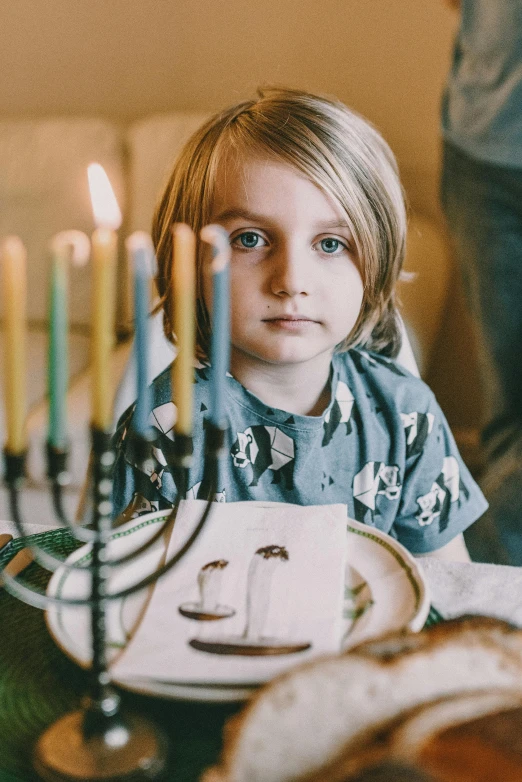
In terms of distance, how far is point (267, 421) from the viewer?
1114 mm

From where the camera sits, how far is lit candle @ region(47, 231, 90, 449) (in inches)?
15.9

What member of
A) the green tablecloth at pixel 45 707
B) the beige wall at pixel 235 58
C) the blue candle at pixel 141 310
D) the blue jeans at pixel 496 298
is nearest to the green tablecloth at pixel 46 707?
the green tablecloth at pixel 45 707

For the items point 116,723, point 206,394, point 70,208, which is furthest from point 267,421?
point 70,208

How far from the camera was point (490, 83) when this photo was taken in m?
1.67

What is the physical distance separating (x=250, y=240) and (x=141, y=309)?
0.59m

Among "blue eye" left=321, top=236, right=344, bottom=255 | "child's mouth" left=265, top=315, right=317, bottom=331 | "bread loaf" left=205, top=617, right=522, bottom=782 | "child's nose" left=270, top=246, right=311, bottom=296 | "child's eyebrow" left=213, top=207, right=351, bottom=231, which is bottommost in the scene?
"bread loaf" left=205, top=617, right=522, bottom=782

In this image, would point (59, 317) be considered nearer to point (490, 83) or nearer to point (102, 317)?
point (102, 317)

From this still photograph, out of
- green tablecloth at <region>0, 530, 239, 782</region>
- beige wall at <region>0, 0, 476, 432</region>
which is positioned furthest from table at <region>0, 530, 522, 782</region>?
beige wall at <region>0, 0, 476, 432</region>

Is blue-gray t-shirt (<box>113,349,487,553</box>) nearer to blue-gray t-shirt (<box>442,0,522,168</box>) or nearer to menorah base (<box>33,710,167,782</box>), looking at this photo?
menorah base (<box>33,710,167,782</box>)

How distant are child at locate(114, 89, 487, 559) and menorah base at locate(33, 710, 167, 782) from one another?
1.59 ft

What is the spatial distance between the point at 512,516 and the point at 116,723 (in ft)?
4.94

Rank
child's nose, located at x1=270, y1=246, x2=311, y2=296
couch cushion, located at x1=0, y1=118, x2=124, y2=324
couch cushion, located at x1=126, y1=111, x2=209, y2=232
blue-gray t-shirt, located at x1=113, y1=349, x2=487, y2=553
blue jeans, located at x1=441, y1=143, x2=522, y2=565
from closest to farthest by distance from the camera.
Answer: child's nose, located at x1=270, y1=246, x2=311, y2=296
blue-gray t-shirt, located at x1=113, y1=349, x2=487, y2=553
blue jeans, located at x1=441, y1=143, x2=522, y2=565
couch cushion, located at x1=126, y1=111, x2=209, y2=232
couch cushion, located at x1=0, y1=118, x2=124, y2=324

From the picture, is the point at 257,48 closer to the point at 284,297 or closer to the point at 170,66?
the point at 170,66

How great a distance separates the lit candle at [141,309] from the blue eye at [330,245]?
58 centimetres
